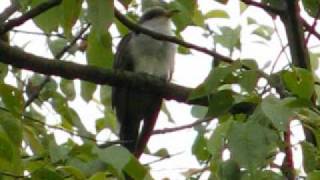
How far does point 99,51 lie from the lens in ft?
8.66

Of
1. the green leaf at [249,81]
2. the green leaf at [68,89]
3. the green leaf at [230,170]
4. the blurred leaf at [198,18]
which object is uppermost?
the blurred leaf at [198,18]

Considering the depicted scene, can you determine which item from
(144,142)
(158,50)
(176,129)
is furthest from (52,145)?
(158,50)

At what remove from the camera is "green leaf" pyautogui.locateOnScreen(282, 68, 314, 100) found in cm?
195

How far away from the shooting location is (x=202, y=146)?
9.73 ft

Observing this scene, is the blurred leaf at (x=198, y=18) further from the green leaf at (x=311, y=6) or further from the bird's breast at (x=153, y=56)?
the bird's breast at (x=153, y=56)

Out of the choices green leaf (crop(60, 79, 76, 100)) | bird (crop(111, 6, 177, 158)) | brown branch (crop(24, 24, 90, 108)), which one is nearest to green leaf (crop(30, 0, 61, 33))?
brown branch (crop(24, 24, 90, 108))

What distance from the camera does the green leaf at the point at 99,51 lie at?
260 centimetres

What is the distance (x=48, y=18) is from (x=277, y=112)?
35.0 inches

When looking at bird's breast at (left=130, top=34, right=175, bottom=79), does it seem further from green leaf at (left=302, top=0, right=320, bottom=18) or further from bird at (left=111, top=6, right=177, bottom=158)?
green leaf at (left=302, top=0, right=320, bottom=18)

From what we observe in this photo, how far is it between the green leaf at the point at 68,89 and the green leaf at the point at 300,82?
257 cm

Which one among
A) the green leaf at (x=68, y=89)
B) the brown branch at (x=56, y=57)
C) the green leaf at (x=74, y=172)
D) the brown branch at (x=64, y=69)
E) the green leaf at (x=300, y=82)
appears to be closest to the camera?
the green leaf at (x=300, y=82)

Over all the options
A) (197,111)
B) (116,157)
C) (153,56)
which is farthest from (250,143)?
(153,56)

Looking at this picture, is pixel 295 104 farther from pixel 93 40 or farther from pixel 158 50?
pixel 158 50

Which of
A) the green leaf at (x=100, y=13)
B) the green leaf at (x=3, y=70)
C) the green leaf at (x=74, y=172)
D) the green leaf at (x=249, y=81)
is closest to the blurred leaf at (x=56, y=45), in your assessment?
the green leaf at (x=3, y=70)
